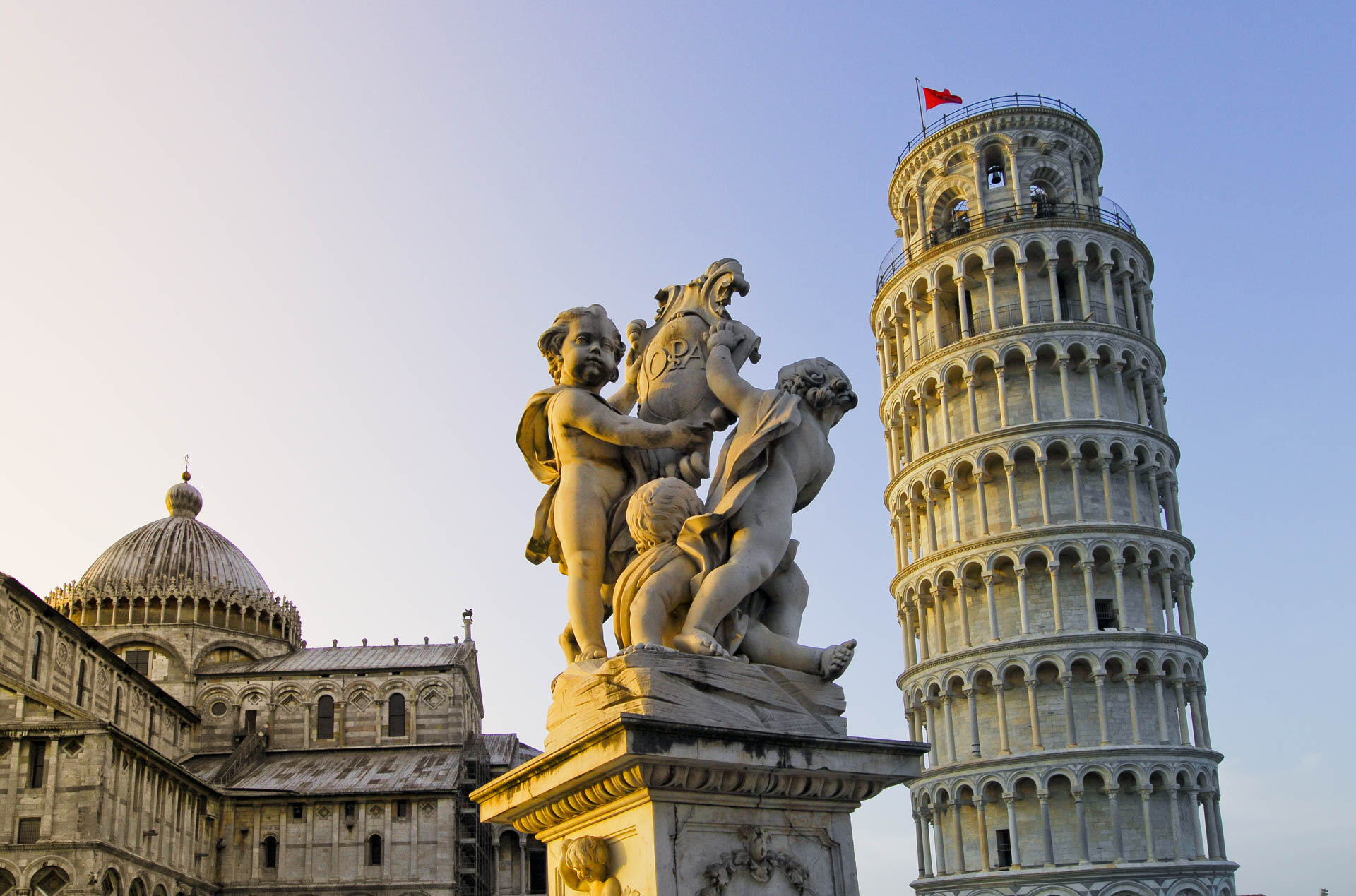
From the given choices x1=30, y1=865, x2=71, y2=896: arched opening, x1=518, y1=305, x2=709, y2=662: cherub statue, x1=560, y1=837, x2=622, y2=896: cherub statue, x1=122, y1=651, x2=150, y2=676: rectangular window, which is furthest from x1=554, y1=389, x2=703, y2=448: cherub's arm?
x1=122, y1=651, x2=150, y2=676: rectangular window

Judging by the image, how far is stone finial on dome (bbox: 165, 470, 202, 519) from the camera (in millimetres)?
74438

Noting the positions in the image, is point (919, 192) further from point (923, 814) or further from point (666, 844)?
point (666, 844)

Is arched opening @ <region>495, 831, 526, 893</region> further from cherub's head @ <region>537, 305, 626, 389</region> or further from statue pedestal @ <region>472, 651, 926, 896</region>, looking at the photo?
statue pedestal @ <region>472, 651, 926, 896</region>

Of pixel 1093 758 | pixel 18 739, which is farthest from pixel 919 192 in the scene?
pixel 18 739

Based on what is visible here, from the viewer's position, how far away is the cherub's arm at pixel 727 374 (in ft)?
17.8

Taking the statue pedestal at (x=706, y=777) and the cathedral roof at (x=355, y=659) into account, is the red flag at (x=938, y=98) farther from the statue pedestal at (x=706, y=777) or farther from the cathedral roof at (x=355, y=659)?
the statue pedestal at (x=706, y=777)

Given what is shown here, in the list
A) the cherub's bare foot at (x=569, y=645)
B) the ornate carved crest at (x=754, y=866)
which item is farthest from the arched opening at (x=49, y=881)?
the ornate carved crest at (x=754, y=866)

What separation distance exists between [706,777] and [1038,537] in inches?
1697

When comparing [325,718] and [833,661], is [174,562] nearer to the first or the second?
[325,718]

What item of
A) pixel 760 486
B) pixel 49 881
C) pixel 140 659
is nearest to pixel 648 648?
pixel 760 486

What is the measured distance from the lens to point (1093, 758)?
141 feet

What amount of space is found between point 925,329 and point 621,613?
48.0 m

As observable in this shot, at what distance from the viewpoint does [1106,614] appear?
1801 inches

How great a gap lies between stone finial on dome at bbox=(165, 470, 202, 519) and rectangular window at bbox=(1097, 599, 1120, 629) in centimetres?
5180
